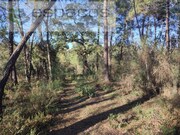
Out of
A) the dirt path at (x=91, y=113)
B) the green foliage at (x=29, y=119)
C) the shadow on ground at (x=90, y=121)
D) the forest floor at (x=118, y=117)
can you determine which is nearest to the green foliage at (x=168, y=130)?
the forest floor at (x=118, y=117)

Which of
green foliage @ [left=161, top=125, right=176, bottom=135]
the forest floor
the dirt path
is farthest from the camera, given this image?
the dirt path

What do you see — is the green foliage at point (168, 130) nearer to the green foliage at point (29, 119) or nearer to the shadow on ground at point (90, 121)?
the shadow on ground at point (90, 121)

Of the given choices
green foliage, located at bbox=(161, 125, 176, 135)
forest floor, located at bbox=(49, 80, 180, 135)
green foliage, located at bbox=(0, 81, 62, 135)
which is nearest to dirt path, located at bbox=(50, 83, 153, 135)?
forest floor, located at bbox=(49, 80, 180, 135)

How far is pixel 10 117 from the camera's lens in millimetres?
7910

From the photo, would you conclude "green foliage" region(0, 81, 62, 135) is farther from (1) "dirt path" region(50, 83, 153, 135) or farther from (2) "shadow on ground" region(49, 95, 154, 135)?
(2) "shadow on ground" region(49, 95, 154, 135)

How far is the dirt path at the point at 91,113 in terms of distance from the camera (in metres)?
7.95

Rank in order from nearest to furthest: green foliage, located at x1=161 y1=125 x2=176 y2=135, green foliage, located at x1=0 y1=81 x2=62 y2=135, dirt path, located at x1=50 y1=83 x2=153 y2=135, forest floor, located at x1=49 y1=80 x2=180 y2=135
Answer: green foliage, located at x1=161 y1=125 x2=176 y2=135, green foliage, located at x1=0 y1=81 x2=62 y2=135, forest floor, located at x1=49 y1=80 x2=180 y2=135, dirt path, located at x1=50 y1=83 x2=153 y2=135

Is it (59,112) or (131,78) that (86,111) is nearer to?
(59,112)

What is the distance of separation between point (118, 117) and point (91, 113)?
1526 millimetres

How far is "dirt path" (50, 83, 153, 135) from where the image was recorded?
7.95 meters

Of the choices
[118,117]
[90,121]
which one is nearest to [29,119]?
[90,121]

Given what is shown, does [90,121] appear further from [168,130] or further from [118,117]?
[168,130]

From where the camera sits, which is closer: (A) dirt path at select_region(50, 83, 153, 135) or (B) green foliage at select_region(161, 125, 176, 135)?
(B) green foliage at select_region(161, 125, 176, 135)

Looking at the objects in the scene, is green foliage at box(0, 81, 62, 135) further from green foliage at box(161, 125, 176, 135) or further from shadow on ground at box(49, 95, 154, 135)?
green foliage at box(161, 125, 176, 135)
